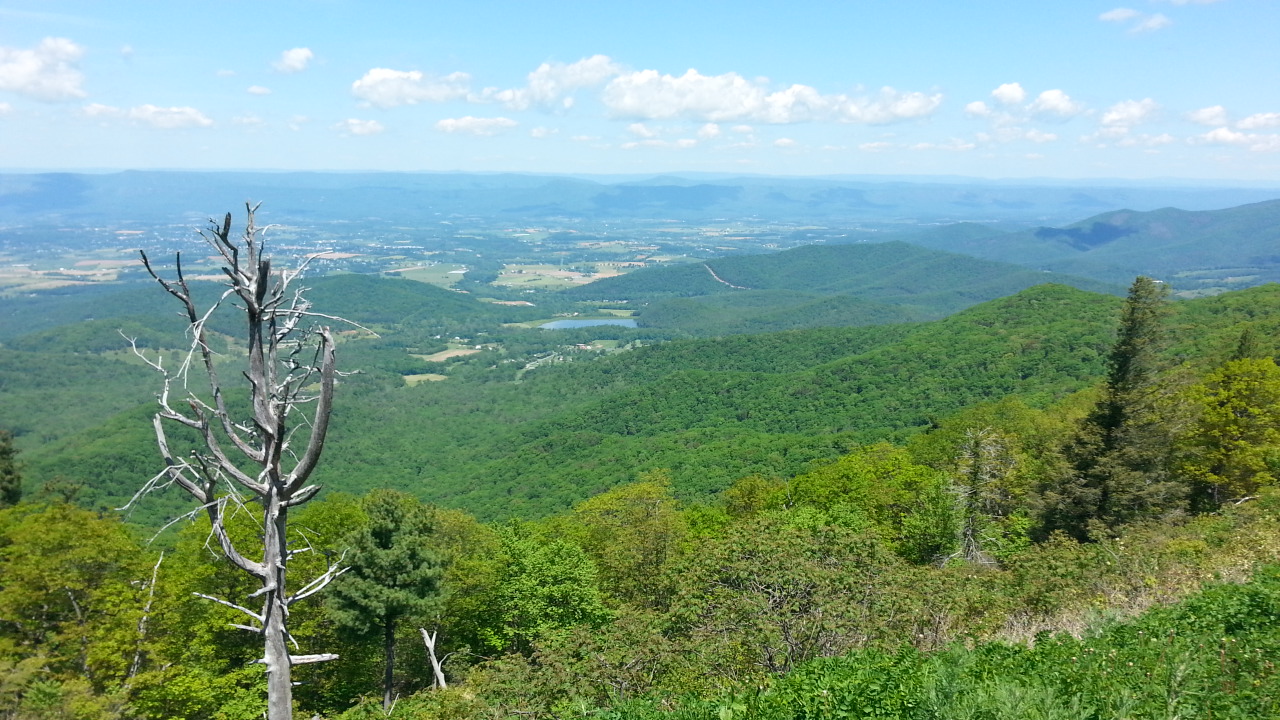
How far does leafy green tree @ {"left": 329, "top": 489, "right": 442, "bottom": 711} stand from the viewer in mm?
19375

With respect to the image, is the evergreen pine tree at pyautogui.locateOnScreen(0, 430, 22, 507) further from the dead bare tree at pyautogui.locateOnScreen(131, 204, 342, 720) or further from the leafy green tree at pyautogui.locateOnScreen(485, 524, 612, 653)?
the dead bare tree at pyautogui.locateOnScreen(131, 204, 342, 720)

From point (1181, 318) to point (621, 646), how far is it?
81.9 metres

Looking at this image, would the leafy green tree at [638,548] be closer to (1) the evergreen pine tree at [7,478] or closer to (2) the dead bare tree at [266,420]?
(2) the dead bare tree at [266,420]

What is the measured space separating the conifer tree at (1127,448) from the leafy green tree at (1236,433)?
1.28 meters

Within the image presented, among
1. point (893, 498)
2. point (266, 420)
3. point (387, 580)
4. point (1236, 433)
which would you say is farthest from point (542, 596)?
point (1236, 433)

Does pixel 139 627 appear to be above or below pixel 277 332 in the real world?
below

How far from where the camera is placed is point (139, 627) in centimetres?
1919

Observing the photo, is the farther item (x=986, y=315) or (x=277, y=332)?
(x=986, y=315)

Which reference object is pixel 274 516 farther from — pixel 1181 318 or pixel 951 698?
pixel 1181 318

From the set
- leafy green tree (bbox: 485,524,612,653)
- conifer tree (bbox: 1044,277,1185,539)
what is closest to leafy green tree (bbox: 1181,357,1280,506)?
conifer tree (bbox: 1044,277,1185,539)

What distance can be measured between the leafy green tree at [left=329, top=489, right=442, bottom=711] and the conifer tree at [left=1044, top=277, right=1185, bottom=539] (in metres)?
21.1

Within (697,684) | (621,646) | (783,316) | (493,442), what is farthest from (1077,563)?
(783,316)

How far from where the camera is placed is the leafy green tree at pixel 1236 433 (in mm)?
21906

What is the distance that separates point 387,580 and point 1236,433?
28498 mm
